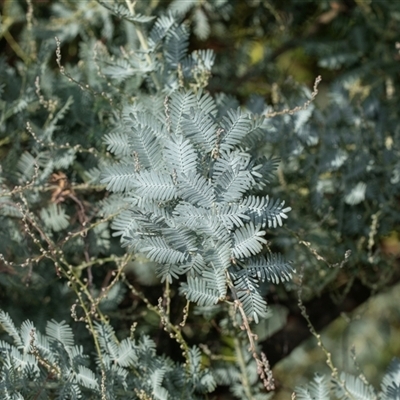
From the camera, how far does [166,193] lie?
850 mm

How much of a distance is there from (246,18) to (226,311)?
0.74 metres

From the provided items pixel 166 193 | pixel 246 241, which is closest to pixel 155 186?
pixel 166 193

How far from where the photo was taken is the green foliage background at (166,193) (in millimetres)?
954

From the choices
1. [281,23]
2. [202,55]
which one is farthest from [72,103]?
[281,23]

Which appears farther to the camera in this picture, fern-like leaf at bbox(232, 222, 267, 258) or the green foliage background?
the green foliage background

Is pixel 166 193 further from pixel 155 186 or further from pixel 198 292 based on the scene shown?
pixel 198 292

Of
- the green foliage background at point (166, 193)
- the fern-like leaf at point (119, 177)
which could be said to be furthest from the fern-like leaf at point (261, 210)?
the fern-like leaf at point (119, 177)

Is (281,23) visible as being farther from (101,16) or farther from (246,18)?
(101,16)

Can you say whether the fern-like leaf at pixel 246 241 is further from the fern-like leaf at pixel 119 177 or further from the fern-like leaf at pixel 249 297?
the fern-like leaf at pixel 119 177

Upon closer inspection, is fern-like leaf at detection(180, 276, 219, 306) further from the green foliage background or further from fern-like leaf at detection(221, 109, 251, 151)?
fern-like leaf at detection(221, 109, 251, 151)

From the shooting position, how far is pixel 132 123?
964 millimetres

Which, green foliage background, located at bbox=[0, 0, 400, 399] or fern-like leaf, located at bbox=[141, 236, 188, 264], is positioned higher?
fern-like leaf, located at bbox=[141, 236, 188, 264]

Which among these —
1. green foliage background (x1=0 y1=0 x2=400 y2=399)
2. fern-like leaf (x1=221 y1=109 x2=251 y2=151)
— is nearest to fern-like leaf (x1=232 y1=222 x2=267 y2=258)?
green foliage background (x1=0 y1=0 x2=400 y2=399)

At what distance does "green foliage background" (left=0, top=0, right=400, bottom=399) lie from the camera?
0.95 metres
